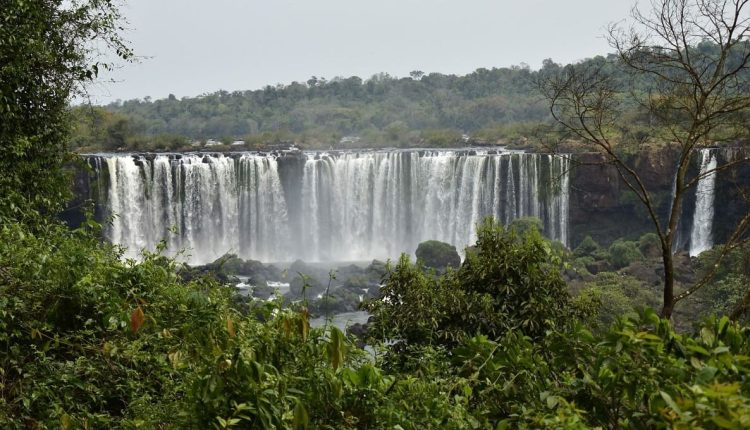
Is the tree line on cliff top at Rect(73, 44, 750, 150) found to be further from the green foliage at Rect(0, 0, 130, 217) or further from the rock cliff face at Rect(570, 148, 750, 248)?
the green foliage at Rect(0, 0, 130, 217)

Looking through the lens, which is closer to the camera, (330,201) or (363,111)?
(330,201)

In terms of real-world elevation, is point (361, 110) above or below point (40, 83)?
above

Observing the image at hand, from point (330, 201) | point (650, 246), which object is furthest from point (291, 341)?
point (330, 201)

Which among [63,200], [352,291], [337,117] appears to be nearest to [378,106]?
[337,117]

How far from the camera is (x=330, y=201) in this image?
89.0 ft

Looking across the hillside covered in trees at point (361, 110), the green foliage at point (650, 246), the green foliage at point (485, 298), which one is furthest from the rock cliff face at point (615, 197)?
the green foliage at point (485, 298)

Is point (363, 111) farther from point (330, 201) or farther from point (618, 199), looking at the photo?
point (618, 199)

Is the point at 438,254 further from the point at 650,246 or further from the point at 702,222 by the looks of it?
the point at 702,222

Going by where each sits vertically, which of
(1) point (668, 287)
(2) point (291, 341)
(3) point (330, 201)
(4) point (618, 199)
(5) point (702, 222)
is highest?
(2) point (291, 341)

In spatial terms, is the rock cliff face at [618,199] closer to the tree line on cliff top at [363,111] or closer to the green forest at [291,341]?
the tree line on cliff top at [363,111]

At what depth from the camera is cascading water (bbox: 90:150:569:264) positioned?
79.7 feet

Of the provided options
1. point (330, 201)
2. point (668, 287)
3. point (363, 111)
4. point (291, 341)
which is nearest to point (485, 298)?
point (668, 287)

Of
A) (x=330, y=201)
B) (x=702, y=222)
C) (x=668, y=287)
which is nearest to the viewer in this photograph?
(x=668, y=287)

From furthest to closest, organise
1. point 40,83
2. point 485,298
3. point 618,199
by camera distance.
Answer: point 618,199 → point 40,83 → point 485,298
